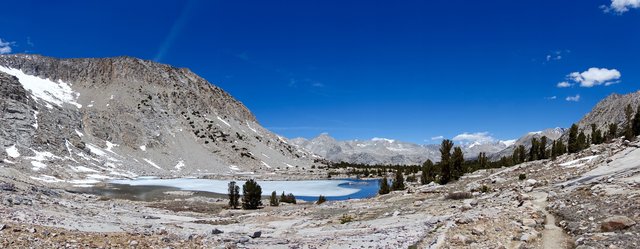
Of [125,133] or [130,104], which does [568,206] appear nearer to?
[125,133]

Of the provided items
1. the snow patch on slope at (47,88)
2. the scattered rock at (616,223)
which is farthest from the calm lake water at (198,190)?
the snow patch on slope at (47,88)

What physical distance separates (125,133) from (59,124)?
2298cm

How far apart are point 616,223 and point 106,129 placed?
158304 millimetres

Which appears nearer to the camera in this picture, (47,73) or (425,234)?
(425,234)

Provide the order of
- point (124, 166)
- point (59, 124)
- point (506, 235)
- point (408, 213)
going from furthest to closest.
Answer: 1. point (59, 124)
2. point (124, 166)
3. point (408, 213)
4. point (506, 235)

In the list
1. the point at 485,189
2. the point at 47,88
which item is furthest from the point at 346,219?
the point at 47,88

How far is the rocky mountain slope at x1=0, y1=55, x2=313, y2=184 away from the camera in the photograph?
111206mm

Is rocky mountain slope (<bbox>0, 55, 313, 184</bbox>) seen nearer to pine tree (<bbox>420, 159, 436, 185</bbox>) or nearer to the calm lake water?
the calm lake water

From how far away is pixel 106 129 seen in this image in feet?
494

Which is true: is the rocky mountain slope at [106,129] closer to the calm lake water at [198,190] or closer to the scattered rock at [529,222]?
the calm lake water at [198,190]

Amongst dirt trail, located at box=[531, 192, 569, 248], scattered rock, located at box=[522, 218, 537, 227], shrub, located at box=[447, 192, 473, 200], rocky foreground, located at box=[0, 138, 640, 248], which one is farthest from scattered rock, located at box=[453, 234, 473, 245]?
shrub, located at box=[447, 192, 473, 200]

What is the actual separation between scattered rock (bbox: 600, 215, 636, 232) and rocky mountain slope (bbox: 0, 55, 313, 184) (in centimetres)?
9518

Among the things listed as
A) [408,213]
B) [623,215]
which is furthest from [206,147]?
[623,215]

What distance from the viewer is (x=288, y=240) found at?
21.0 metres
